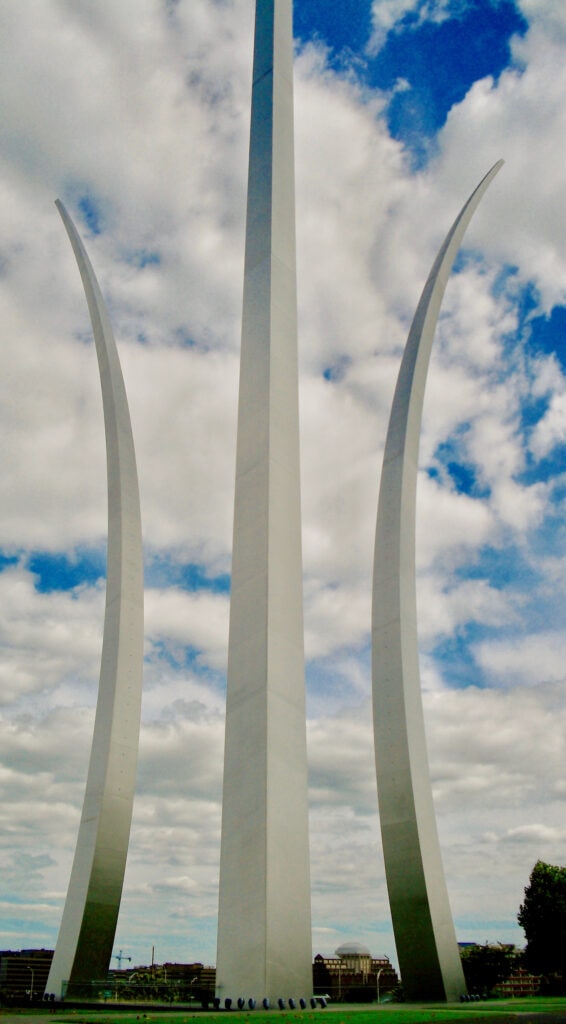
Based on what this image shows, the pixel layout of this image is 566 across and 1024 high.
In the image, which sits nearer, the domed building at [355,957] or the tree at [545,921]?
the tree at [545,921]

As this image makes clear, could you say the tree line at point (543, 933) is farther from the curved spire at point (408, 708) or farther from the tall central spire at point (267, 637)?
the tall central spire at point (267, 637)

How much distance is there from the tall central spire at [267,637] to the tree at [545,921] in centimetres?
2183

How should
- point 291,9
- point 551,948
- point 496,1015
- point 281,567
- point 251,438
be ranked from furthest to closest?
point 551,948 < point 291,9 < point 251,438 < point 281,567 < point 496,1015

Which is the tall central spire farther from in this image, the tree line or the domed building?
the domed building

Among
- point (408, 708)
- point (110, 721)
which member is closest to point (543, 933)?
point (408, 708)

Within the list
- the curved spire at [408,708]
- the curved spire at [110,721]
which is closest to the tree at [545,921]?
the curved spire at [408,708]

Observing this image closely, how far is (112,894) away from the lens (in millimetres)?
23172

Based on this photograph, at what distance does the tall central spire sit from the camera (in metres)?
16.6

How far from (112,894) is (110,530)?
32.6ft

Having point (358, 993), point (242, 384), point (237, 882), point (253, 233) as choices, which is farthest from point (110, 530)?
point (358, 993)

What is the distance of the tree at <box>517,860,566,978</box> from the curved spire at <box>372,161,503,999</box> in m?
15.3

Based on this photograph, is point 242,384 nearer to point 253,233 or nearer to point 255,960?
point 253,233

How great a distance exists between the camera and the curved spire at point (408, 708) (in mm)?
21031

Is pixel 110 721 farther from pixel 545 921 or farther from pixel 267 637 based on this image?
pixel 545 921
